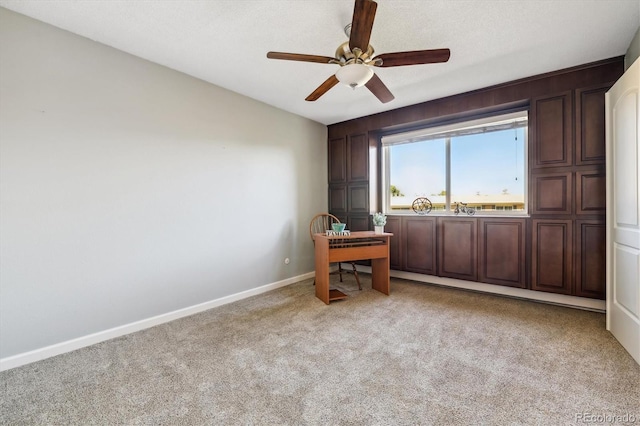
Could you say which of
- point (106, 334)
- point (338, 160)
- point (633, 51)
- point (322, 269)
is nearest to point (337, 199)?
point (338, 160)

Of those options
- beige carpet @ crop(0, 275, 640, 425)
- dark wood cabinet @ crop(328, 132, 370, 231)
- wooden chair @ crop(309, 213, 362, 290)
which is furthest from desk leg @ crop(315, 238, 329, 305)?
dark wood cabinet @ crop(328, 132, 370, 231)

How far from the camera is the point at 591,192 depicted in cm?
268

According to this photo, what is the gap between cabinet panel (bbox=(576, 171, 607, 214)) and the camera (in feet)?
8.63

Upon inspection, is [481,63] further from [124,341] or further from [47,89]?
[124,341]

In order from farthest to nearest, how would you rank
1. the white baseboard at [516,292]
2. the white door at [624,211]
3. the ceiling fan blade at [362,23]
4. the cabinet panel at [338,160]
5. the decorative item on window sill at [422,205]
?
the cabinet panel at [338,160]
the decorative item on window sill at [422,205]
the white baseboard at [516,292]
the white door at [624,211]
the ceiling fan blade at [362,23]

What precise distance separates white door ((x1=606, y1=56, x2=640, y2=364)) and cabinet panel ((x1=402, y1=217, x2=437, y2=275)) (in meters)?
1.69

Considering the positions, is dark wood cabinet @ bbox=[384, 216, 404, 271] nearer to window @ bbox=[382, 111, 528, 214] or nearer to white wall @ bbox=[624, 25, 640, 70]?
window @ bbox=[382, 111, 528, 214]

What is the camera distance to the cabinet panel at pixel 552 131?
2.78 meters

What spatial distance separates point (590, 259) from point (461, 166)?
1677mm

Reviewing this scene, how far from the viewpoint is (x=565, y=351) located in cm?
201

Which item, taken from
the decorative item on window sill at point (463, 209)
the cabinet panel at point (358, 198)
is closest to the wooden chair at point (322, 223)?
the cabinet panel at point (358, 198)

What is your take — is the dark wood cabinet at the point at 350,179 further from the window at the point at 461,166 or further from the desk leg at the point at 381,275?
the desk leg at the point at 381,275

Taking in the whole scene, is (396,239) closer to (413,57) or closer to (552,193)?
(552,193)

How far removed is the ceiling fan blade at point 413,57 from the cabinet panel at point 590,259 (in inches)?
91.8
